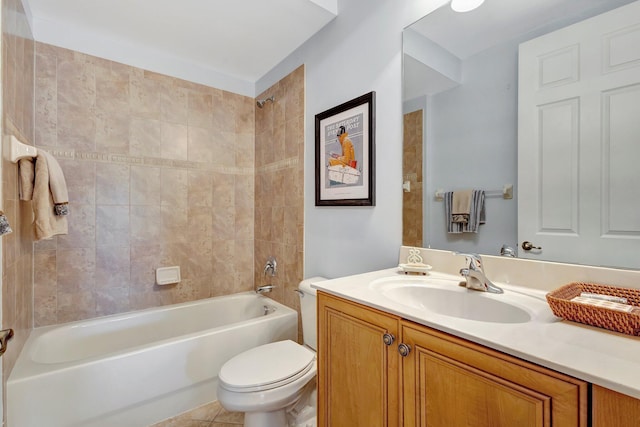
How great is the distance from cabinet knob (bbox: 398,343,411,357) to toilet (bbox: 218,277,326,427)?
74cm

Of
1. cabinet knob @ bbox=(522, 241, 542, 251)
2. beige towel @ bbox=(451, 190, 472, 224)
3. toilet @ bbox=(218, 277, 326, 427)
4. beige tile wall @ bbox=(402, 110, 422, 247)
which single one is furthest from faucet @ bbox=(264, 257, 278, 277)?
cabinet knob @ bbox=(522, 241, 542, 251)

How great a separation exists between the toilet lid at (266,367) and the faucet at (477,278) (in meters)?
0.88

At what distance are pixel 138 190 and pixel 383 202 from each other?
1.86 m

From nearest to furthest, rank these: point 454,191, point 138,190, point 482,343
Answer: point 482,343, point 454,191, point 138,190

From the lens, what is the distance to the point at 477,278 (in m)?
1.04

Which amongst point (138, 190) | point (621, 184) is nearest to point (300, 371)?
point (621, 184)

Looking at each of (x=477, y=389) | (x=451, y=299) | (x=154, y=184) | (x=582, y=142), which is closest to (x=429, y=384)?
(x=477, y=389)

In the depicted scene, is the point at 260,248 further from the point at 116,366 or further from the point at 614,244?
the point at 614,244

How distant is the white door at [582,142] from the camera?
2.77ft

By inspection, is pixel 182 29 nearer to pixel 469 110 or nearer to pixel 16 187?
pixel 16 187

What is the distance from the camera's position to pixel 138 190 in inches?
86.8

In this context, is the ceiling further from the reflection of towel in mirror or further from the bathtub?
the bathtub

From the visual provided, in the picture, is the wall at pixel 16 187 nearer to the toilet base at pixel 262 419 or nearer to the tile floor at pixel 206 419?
the tile floor at pixel 206 419

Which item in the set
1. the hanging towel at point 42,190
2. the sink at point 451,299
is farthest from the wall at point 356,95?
the hanging towel at point 42,190
